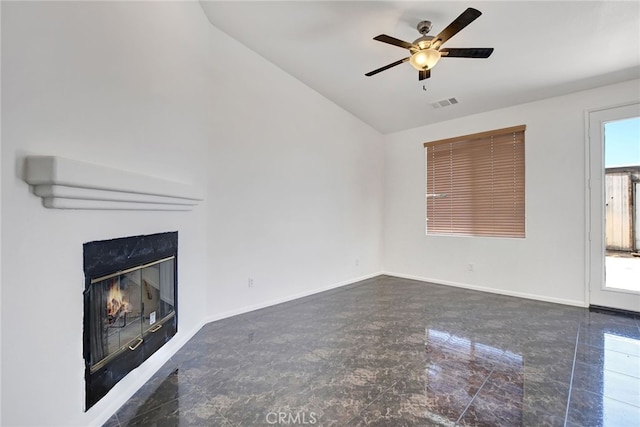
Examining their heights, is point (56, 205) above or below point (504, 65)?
below

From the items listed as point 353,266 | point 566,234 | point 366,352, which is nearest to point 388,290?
point 353,266

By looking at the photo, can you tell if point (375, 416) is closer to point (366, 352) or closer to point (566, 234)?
point (366, 352)

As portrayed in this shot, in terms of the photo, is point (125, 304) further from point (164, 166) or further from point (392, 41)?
point (392, 41)

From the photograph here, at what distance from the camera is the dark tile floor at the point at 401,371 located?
166 centimetres

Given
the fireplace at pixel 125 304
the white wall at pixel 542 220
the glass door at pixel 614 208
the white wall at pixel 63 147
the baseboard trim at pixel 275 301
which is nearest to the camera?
the white wall at pixel 63 147

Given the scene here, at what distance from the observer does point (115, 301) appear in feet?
5.63

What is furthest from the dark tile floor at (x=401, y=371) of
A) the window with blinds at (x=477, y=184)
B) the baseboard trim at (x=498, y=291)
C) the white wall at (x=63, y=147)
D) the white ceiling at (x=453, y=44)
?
the white ceiling at (x=453, y=44)

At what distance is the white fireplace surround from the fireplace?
228 millimetres

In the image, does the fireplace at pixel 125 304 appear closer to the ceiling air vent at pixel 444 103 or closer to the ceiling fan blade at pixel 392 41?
the ceiling fan blade at pixel 392 41

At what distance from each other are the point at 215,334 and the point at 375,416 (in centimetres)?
171

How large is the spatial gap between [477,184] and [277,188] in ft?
10.4

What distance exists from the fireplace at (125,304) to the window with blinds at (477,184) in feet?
13.7

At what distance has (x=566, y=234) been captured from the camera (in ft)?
12.3

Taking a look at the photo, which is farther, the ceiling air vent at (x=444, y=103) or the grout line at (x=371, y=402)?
the ceiling air vent at (x=444, y=103)
